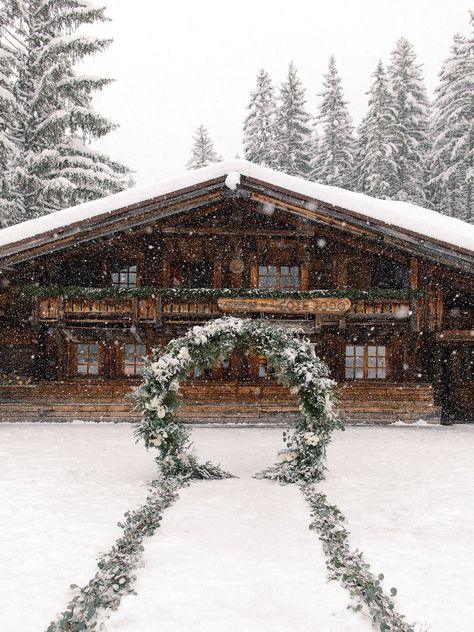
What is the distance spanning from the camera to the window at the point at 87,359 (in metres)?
18.1

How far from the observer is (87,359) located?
18.1 m

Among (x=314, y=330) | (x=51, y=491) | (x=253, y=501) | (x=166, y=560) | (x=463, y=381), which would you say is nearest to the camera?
(x=166, y=560)

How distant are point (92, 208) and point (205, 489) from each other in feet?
33.4

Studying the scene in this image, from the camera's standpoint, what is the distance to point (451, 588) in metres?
5.61

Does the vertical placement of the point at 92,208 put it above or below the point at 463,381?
above

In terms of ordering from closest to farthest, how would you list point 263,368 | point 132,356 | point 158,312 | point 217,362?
1. point 217,362
2. point 158,312
3. point 263,368
4. point 132,356

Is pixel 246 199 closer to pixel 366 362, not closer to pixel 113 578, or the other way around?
pixel 366 362

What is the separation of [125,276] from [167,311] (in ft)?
10.7

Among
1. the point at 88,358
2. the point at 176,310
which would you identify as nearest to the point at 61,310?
the point at 88,358

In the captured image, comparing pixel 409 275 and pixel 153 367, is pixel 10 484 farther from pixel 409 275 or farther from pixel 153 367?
pixel 409 275

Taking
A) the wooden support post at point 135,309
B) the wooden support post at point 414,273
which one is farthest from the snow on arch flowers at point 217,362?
the wooden support post at point 414,273

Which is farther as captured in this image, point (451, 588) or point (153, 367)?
point (153, 367)

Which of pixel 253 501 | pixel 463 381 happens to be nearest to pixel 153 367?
pixel 253 501

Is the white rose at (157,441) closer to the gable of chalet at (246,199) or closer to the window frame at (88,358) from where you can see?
the gable of chalet at (246,199)
